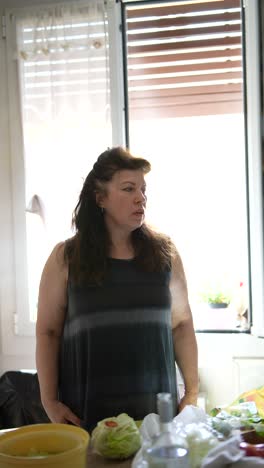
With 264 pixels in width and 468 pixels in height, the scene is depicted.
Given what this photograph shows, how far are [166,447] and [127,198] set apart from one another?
29.6 inches

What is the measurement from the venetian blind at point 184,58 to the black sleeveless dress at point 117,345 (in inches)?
57.6

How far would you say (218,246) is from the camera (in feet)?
9.90

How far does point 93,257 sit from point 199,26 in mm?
1590

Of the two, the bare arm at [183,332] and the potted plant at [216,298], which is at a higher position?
the bare arm at [183,332]

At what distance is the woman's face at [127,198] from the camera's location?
151cm

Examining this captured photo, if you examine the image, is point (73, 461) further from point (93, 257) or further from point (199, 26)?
point (199, 26)

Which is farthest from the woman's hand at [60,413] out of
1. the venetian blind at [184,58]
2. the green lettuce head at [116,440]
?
the venetian blind at [184,58]

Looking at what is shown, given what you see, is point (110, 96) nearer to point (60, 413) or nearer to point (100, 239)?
point (100, 239)

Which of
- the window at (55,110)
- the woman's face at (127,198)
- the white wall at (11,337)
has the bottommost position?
the white wall at (11,337)

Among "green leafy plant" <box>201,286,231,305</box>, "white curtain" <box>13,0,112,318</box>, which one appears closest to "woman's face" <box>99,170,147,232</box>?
"white curtain" <box>13,0,112,318</box>

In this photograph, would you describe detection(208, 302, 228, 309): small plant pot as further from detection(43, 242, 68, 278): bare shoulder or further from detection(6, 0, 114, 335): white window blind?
detection(43, 242, 68, 278): bare shoulder

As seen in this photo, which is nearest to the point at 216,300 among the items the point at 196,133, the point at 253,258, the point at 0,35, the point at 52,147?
the point at 253,258

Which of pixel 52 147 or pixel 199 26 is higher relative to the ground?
pixel 199 26

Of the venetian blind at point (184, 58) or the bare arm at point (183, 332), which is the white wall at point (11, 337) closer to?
the venetian blind at point (184, 58)
